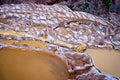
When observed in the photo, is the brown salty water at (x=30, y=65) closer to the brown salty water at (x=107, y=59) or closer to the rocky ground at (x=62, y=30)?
the rocky ground at (x=62, y=30)

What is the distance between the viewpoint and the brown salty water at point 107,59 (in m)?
2.32

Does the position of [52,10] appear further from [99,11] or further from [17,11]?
[99,11]

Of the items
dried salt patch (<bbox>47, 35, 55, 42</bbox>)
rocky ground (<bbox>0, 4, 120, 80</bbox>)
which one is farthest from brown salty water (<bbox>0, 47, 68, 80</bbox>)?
dried salt patch (<bbox>47, 35, 55, 42</bbox>)

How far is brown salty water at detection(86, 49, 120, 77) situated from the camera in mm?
2316

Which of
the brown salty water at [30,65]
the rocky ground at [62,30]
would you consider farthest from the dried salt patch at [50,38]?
the brown salty water at [30,65]

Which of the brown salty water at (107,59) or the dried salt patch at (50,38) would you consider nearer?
the brown salty water at (107,59)

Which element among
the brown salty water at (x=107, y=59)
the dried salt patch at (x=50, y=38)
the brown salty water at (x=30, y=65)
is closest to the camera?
the brown salty water at (x=30, y=65)

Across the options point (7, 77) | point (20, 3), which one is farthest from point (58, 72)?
point (20, 3)

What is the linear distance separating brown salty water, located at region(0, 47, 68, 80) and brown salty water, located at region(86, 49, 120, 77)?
0.41m

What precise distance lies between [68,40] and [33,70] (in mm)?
798

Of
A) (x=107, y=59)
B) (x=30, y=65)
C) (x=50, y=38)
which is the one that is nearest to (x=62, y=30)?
(x=50, y=38)

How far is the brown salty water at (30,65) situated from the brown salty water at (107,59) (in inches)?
16.1

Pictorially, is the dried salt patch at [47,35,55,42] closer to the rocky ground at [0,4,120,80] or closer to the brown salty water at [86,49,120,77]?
the rocky ground at [0,4,120,80]

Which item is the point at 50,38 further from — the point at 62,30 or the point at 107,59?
the point at 107,59
